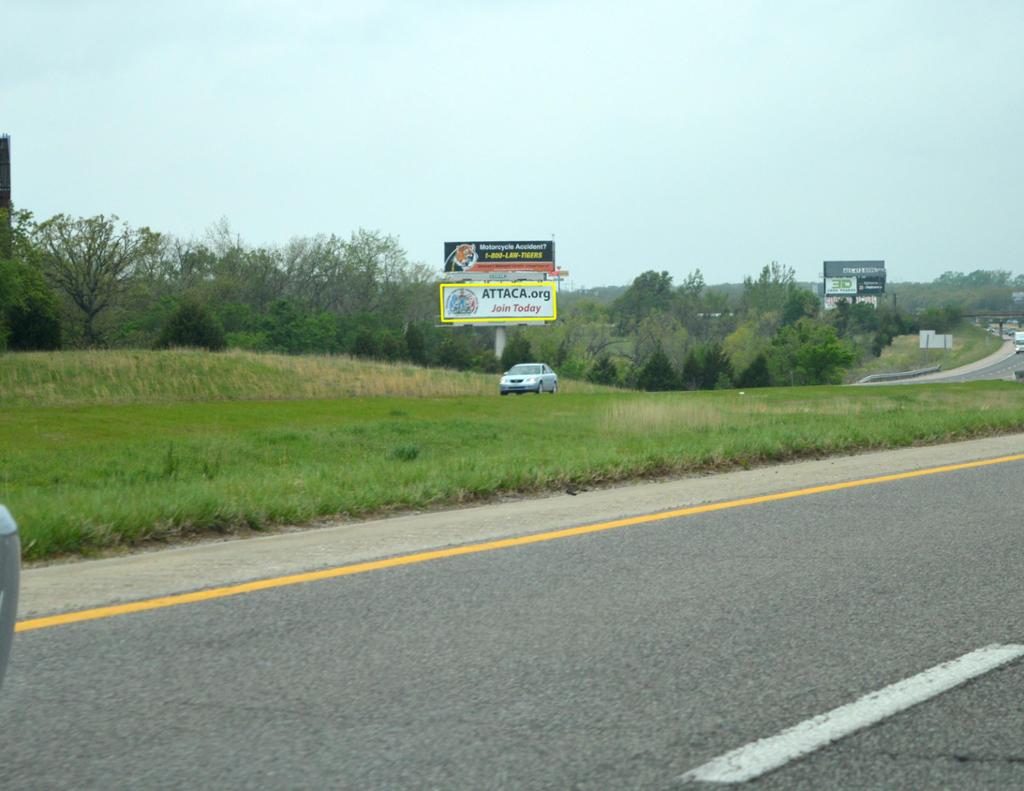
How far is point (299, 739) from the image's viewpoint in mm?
4609

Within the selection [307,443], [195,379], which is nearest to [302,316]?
[195,379]

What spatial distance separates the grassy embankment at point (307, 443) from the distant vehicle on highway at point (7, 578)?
4.98 meters

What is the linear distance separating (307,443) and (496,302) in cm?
7431

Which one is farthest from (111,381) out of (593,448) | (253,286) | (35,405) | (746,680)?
(253,286)

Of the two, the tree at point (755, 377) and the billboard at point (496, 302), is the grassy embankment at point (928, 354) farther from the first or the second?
the billboard at point (496, 302)

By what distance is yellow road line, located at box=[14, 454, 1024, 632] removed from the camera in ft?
21.4

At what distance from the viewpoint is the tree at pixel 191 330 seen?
7244 cm

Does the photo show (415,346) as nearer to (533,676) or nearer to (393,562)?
(393,562)

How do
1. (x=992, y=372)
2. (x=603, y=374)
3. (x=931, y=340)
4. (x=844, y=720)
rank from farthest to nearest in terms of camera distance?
(x=931, y=340), (x=603, y=374), (x=992, y=372), (x=844, y=720)

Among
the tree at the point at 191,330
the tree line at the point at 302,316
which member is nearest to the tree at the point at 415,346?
the tree line at the point at 302,316

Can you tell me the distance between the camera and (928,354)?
13775 cm

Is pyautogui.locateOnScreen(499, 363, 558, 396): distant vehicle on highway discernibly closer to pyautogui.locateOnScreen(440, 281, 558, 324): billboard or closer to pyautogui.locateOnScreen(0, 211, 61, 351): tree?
pyautogui.locateOnScreen(0, 211, 61, 351): tree

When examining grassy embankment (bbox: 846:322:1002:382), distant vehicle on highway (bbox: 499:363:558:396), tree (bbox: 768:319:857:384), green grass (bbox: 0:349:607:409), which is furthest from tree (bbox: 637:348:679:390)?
distant vehicle on highway (bbox: 499:363:558:396)

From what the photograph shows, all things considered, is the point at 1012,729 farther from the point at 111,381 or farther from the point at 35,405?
the point at 111,381
